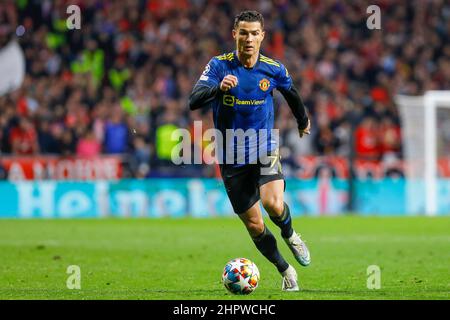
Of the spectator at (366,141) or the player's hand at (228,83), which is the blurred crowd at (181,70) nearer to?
the spectator at (366,141)

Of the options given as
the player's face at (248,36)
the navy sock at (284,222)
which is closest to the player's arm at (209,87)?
the player's face at (248,36)

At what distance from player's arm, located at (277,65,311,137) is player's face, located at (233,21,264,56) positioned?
41cm

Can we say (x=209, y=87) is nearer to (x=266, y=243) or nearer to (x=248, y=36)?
(x=248, y=36)

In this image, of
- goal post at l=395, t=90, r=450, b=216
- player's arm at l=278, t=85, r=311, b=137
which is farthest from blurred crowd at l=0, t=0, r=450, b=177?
player's arm at l=278, t=85, r=311, b=137

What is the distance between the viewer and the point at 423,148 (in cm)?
2141

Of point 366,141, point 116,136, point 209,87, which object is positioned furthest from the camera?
point 366,141

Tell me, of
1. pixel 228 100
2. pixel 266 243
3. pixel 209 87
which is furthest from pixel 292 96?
pixel 266 243

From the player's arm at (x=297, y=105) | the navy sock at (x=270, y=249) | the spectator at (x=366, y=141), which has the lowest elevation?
the navy sock at (x=270, y=249)

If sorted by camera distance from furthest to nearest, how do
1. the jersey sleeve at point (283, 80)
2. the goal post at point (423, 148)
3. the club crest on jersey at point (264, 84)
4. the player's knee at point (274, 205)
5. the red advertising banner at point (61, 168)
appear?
the goal post at point (423, 148) < the red advertising banner at point (61, 168) < the jersey sleeve at point (283, 80) < the club crest on jersey at point (264, 84) < the player's knee at point (274, 205)

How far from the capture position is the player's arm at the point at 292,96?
352 inches

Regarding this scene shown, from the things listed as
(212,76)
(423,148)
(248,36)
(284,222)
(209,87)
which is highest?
(248,36)

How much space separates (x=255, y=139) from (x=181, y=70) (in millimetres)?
14681

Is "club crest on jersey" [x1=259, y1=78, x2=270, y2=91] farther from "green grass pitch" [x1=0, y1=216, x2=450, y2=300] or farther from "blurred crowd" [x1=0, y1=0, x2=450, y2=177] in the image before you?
"blurred crowd" [x1=0, y1=0, x2=450, y2=177]
